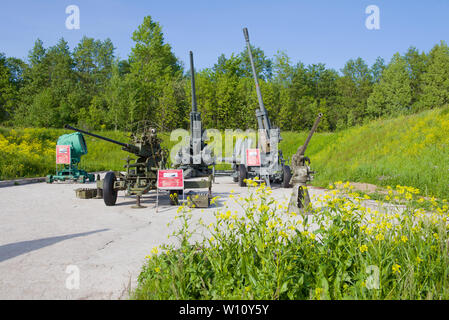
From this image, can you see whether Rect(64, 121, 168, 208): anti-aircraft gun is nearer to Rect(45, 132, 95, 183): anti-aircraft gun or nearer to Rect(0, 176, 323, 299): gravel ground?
Rect(0, 176, 323, 299): gravel ground

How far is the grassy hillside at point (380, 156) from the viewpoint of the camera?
952 centimetres

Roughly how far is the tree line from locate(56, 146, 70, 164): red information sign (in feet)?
56.7

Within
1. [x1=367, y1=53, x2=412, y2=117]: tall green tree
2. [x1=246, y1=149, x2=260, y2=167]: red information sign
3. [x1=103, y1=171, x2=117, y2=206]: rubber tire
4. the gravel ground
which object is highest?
[x1=367, y1=53, x2=412, y2=117]: tall green tree

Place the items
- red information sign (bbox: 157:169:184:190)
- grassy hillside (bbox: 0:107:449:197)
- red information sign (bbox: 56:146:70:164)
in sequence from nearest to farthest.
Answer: red information sign (bbox: 157:169:184:190) < grassy hillside (bbox: 0:107:449:197) < red information sign (bbox: 56:146:70:164)

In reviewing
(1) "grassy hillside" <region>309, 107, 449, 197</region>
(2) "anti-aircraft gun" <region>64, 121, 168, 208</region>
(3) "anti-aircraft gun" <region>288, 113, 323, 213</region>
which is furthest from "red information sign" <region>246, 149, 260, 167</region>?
(3) "anti-aircraft gun" <region>288, 113, 323, 213</region>

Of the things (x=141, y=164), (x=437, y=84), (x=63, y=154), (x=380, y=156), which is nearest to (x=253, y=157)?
(x=141, y=164)

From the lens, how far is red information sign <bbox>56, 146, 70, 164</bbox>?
1445 centimetres

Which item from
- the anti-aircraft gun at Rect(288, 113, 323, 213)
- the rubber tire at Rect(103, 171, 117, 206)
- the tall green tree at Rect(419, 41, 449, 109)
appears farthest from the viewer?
the tall green tree at Rect(419, 41, 449, 109)

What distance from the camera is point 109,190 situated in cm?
798

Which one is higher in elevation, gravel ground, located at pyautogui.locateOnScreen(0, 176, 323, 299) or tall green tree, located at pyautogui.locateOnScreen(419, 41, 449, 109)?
tall green tree, located at pyautogui.locateOnScreen(419, 41, 449, 109)

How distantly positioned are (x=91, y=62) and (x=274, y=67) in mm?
31577

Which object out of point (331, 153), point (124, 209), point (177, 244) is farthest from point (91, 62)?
point (177, 244)

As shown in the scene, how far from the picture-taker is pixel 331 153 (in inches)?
684
